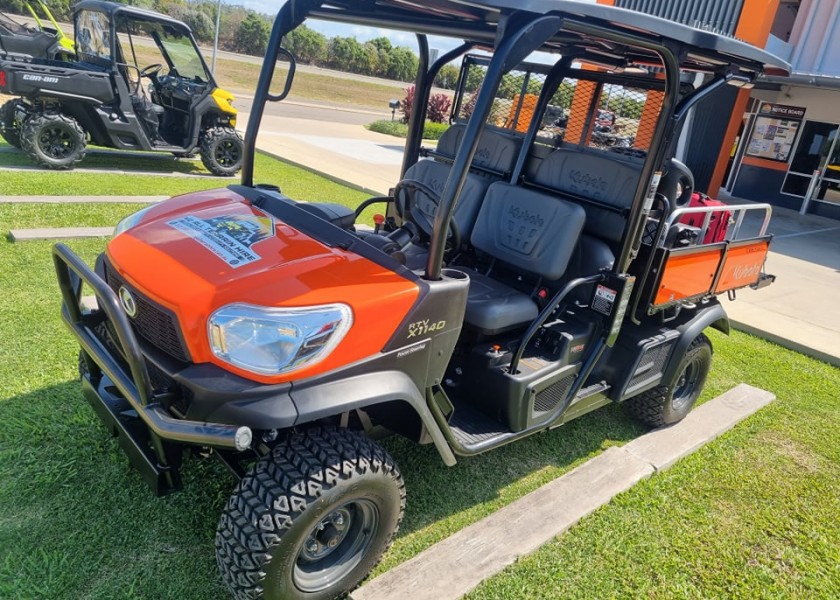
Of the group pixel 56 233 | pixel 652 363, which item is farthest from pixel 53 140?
pixel 652 363

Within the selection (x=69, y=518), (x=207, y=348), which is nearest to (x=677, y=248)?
(x=207, y=348)

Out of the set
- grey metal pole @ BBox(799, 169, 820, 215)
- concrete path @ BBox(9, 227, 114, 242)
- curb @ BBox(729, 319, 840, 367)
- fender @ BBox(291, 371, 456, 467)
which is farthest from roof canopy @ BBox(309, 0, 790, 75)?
grey metal pole @ BBox(799, 169, 820, 215)

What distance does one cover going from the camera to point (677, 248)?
11.0 ft

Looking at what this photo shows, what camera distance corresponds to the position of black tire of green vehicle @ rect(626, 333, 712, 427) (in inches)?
148

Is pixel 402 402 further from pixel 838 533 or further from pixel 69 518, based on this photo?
pixel 838 533

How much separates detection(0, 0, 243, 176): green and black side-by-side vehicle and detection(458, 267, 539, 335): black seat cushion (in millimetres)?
6723

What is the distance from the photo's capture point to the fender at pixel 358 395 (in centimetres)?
201

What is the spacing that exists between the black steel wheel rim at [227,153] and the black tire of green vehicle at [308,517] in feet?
24.9

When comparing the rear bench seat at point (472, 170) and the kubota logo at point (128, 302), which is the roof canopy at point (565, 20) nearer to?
the rear bench seat at point (472, 170)

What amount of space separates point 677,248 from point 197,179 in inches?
273

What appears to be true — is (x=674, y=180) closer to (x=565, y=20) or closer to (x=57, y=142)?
(x=565, y=20)

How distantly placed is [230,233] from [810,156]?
14.2 m

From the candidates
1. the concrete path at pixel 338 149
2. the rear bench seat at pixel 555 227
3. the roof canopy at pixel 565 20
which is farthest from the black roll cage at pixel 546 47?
the concrete path at pixel 338 149

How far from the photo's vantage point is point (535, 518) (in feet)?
9.48
